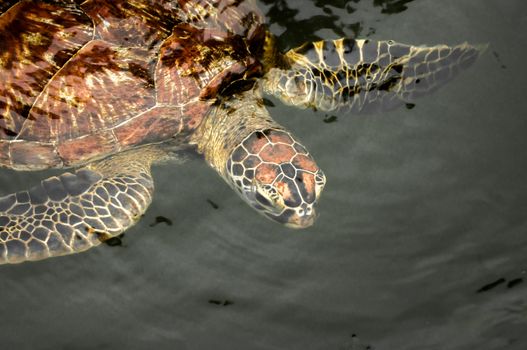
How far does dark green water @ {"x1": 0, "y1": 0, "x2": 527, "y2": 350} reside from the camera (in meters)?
4.02

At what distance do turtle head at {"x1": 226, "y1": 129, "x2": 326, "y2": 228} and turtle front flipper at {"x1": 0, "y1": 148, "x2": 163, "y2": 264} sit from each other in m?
0.77

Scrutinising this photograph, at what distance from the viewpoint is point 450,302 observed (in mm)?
4168

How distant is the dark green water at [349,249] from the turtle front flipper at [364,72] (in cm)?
29

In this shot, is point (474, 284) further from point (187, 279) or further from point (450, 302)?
point (187, 279)

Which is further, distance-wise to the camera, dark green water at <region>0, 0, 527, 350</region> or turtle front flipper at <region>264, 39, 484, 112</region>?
turtle front flipper at <region>264, 39, 484, 112</region>

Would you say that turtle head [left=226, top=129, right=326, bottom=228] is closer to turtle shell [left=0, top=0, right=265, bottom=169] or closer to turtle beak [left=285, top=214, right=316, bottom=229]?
turtle beak [left=285, top=214, right=316, bottom=229]

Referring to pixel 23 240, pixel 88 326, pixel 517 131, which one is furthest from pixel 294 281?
pixel 517 131

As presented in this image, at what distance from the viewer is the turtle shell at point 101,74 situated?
3.57m

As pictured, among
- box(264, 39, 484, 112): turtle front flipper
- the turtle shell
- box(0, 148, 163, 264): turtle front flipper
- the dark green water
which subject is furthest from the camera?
box(264, 39, 484, 112): turtle front flipper

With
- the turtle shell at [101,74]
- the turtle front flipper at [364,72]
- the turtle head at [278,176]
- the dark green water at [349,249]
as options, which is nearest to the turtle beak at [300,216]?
the turtle head at [278,176]

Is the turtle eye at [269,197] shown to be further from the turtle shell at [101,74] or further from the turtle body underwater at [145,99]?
the turtle shell at [101,74]

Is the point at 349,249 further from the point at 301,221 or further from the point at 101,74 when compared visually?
the point at 101,74

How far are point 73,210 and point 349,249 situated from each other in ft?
7.21

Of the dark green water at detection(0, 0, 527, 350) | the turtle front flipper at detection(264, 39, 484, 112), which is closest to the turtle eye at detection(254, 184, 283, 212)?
the dark green water at detection(0, 0, 527, 350)
